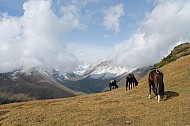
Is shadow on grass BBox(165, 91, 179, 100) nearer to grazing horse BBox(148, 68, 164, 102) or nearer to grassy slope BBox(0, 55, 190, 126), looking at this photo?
grassy slope BBox(0, 55, 190, 126)

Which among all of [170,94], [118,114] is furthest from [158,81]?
[118,114]

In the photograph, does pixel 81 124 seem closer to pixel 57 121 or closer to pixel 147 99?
pixel 57 121

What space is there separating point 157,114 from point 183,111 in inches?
92.4

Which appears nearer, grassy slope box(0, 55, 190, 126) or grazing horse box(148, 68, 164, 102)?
grassy slope box(0, 55, 190, 126)

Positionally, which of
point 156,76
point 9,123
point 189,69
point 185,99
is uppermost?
point 189,69

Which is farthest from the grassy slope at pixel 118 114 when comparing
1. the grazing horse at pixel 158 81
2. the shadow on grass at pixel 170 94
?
the grazing horse at pixel 158 81

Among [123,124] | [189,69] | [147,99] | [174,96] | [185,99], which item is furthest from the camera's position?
[189,69]

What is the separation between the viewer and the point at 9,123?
101ft

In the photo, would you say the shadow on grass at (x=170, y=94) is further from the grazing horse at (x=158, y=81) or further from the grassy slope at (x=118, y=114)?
the grazing horse at (x=158, y=81)

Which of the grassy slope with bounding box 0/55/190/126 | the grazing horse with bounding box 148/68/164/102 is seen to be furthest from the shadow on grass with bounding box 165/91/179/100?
the grazing horse with bounding box 148/68/164/102

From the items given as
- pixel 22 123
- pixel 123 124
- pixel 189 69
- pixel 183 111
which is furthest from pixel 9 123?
pixel 189 69

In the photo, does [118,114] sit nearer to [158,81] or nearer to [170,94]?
[158,81]

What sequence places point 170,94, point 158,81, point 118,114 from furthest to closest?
point 170,94 → point 158,81 → point 118,114

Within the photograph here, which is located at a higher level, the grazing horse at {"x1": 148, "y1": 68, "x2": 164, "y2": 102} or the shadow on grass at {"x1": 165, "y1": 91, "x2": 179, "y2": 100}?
the grazing horse at {"x1": 148, "y1": 68, "x2": 164, "y2": 102}
